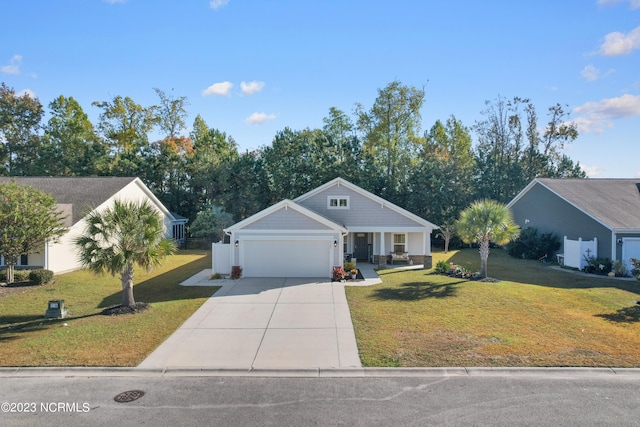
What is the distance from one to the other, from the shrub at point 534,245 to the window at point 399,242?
32.1 ft

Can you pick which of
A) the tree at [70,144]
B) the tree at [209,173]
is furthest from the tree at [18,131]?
the tree at [209,173]

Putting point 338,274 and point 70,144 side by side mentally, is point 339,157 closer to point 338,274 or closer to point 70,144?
point 338,274

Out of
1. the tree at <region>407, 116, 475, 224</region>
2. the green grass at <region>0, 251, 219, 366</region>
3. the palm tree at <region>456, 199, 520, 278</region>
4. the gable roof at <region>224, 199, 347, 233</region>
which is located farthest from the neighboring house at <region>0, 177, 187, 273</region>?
the tree at <region>407, 116, 475, 224</region>

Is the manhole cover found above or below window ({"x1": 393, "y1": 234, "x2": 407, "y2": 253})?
below

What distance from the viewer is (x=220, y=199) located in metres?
36.7

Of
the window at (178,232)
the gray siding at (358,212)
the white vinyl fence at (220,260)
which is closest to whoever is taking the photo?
the white vinyl fence at (220,260)

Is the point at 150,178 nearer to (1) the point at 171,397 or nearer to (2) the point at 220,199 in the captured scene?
(2) the point at 220,199

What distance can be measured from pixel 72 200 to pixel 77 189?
1.87m

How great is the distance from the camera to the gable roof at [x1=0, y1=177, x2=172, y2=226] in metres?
23.6

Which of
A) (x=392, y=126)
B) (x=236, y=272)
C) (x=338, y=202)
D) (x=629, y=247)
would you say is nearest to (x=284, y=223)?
(x=236, y=272)

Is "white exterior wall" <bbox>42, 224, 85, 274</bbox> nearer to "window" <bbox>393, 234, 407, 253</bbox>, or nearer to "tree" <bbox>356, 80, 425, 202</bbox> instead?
"window" <bbox>393, 234, 407, 253</bbox>

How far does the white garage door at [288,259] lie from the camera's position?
62.6ft

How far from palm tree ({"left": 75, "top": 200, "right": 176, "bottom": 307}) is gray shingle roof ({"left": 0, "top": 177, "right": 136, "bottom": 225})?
1129 cm

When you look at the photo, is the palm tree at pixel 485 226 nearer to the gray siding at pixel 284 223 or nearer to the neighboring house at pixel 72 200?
the gray siding at pixel 284 223
